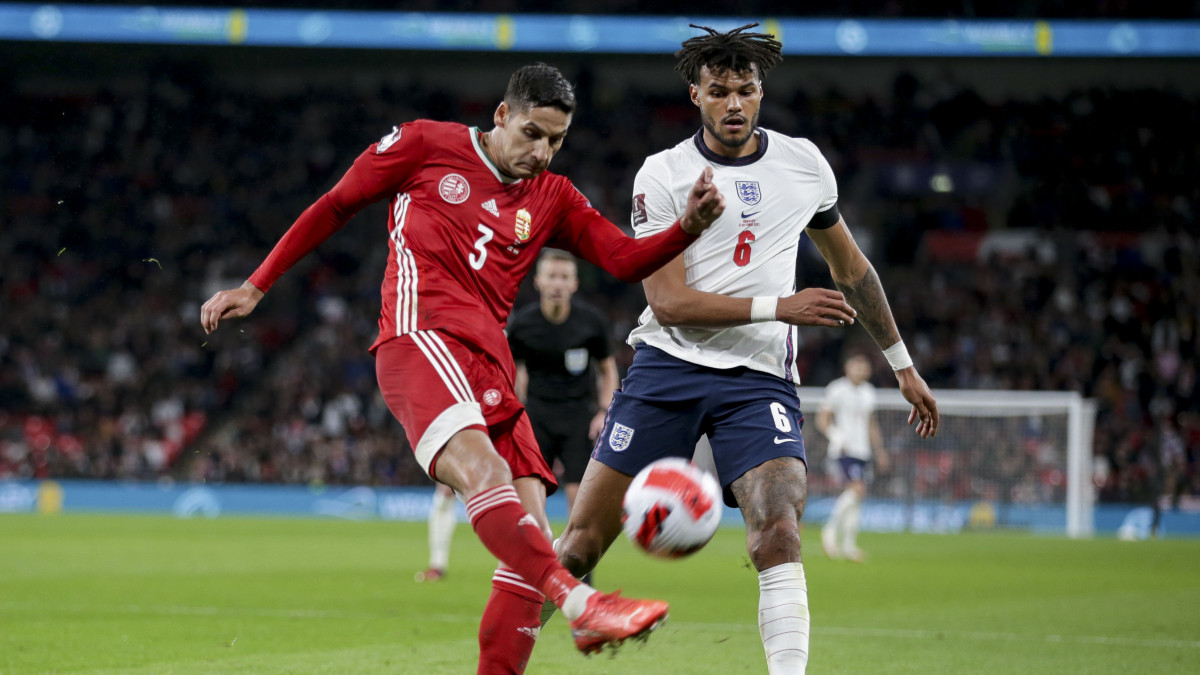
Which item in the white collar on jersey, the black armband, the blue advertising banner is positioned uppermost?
the blue advertising banner

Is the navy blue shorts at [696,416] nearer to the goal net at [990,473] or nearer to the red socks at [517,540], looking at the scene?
the red socks at [517,540]

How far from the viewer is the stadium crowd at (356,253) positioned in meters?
24.9

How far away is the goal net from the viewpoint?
817 inches

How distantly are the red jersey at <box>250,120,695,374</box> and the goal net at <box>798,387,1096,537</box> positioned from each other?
1689 cm

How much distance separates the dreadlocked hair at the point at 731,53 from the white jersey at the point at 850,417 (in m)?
10.6

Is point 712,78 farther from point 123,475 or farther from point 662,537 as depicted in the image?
point 123,475

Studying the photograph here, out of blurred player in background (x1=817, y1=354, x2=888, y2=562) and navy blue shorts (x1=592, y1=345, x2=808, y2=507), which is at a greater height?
navy blue shorts (x1=592, y1=345, x2=808, y2=507)

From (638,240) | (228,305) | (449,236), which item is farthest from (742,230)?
(228,305)

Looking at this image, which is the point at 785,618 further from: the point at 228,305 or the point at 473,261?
the point at 228,305

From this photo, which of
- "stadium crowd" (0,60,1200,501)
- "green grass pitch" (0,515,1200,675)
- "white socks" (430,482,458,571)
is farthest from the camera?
"stadium crowd" (0,60,1200,501)

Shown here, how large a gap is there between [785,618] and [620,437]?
3.09ft

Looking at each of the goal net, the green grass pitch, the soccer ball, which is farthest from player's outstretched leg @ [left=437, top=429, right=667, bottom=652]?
the goal net

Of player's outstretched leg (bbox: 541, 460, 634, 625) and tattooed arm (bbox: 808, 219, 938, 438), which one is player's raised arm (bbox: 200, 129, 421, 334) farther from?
tattooed arm (bbox: 808, 219, 938, 438)

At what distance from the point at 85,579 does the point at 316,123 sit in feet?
65.6
